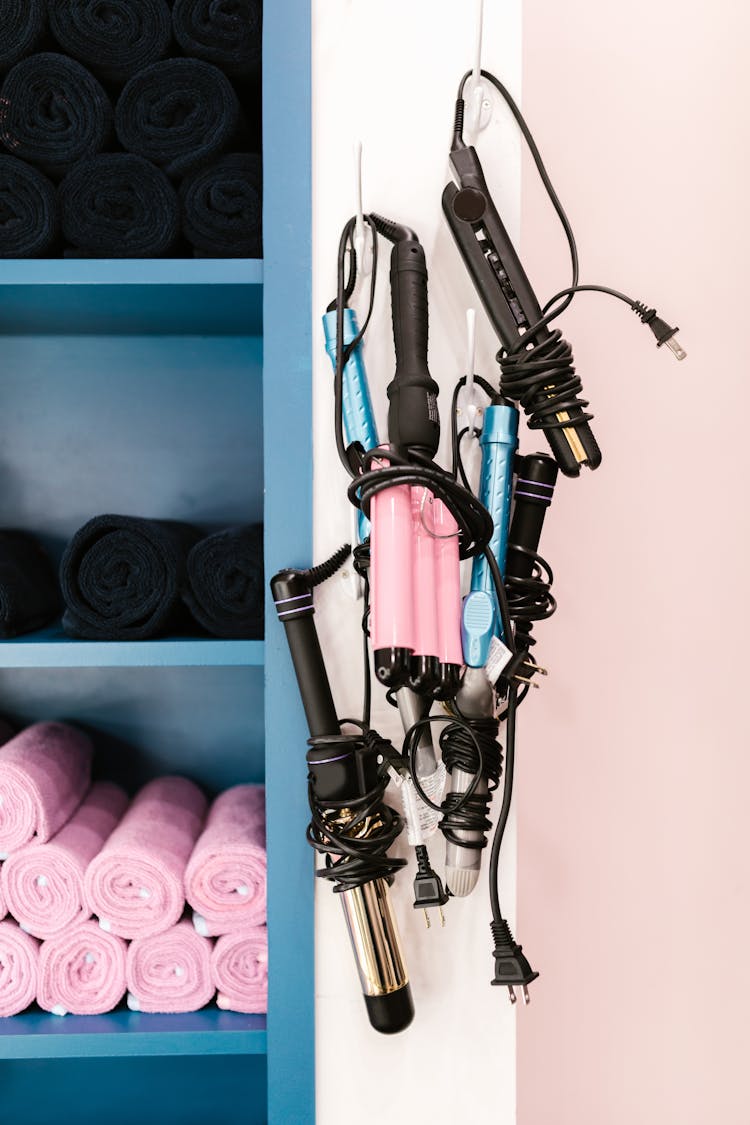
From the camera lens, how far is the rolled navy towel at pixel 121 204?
744mm

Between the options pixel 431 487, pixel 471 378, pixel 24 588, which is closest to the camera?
pixel 431 487

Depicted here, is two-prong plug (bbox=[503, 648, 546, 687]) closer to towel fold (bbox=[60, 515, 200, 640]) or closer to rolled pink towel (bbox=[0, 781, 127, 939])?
towel fold (bbox=[60, 515, 200, 640])

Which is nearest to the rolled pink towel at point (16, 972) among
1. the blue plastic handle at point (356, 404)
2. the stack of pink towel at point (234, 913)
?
the stack of pink towel at point (234, 913)

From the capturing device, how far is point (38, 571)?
88 centimetres

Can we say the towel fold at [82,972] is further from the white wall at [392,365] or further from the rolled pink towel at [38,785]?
the white wall at [392,365]

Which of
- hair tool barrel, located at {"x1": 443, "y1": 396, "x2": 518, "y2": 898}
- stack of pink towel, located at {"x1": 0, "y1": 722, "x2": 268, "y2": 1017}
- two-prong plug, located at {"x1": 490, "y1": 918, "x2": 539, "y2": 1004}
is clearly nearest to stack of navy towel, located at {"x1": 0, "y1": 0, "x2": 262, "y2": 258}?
hair tool barrel, located at {"x1": 443, "y1": 396, "x2": 518, "y2": 898}

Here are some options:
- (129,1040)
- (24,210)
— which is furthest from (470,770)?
(24,210)

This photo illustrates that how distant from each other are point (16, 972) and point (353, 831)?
377 millimetres

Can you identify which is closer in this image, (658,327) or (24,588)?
(658,327)

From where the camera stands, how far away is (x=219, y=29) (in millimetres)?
743

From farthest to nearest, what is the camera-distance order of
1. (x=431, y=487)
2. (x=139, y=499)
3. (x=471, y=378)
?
(x=139, y=499)
(x=471, y=378)
(x=431, y=487)

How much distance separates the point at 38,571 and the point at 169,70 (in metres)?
0.52

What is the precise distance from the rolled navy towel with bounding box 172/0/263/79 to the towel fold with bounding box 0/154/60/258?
0.63ft

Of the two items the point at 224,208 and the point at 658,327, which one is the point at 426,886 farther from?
the point at 224,208
